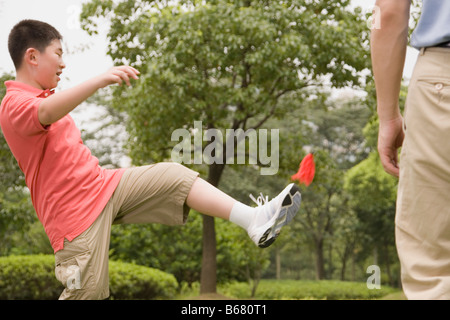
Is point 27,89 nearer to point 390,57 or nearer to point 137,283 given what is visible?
point 390,57

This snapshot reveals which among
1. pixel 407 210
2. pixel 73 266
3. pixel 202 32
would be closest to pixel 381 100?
pixel 407 210

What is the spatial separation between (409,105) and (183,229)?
13999mm

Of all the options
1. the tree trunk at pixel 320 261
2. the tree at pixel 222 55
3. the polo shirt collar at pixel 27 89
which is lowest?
the tree trunk at pixel 320 261

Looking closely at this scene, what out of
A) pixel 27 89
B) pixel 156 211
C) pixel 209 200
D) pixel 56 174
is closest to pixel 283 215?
pixel 209 200

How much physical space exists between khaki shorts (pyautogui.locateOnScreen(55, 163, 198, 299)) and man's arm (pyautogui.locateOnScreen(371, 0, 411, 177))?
114 cm

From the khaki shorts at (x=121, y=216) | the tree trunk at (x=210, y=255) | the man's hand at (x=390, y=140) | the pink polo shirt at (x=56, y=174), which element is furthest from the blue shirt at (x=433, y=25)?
the tree trunk at (x=210, y=255)

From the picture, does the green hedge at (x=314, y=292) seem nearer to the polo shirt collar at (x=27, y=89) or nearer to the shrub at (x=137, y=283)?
the shrub at (x=137, y=283)

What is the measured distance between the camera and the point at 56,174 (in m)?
2.75

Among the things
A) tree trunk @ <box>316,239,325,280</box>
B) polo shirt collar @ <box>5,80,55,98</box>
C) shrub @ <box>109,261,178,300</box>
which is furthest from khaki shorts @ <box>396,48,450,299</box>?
tree trunk @ <box>316,239,325,280</box>

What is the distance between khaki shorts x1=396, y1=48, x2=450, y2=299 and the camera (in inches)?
61.7

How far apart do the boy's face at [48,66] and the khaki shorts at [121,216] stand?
58 centimetres

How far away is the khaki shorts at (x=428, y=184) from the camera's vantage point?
5.15 ft

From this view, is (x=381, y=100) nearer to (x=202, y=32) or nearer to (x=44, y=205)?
(x=44, y=205)

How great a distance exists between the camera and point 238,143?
13.2m
